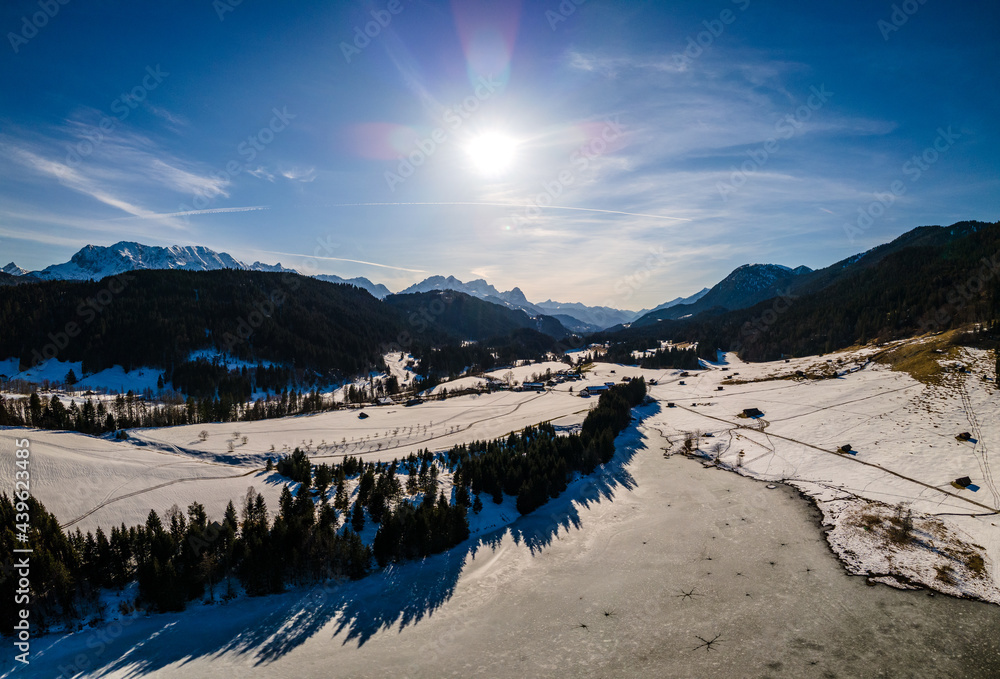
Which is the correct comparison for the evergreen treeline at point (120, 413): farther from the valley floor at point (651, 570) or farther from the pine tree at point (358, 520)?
the pine tree at point (358, 520)

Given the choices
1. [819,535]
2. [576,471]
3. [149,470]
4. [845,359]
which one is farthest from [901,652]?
[845,359]

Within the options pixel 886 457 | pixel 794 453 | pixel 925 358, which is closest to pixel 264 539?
pixel 794 453

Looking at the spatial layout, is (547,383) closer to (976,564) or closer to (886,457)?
(886,457)

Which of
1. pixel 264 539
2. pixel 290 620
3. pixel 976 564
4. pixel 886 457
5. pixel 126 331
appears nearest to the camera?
pixel 290 620

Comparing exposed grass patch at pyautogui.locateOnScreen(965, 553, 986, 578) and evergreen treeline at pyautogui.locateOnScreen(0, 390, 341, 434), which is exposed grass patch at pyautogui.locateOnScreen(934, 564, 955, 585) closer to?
exposed grass patch at pyautogui.locateOnScreen(965, 553, 986, 578)

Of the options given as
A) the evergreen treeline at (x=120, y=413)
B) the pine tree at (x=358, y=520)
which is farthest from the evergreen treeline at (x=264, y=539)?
the evergreen treeline at (x=120, y=413)
